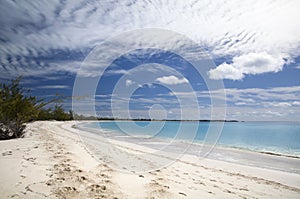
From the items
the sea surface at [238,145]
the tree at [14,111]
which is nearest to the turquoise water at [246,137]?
the sea surface at [238,145]

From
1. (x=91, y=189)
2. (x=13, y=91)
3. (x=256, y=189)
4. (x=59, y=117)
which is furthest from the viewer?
(x=59, y=117)

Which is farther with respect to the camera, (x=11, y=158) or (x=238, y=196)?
(x=11, y=158)

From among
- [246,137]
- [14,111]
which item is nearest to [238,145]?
[246,137]

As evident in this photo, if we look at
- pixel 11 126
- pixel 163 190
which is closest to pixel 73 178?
pixel 163 190

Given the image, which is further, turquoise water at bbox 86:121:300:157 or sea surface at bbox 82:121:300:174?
turquoise water at bbox 86:121:300:157

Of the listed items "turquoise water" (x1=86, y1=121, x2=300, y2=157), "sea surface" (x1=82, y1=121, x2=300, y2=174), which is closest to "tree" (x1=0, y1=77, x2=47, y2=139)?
"sea surface" (x1=82, y1=121, x2=300, y2=174)

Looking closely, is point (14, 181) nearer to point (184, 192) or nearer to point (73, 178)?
point (73, 178)

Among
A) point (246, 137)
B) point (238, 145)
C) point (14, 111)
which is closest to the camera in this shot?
point (14, 111)

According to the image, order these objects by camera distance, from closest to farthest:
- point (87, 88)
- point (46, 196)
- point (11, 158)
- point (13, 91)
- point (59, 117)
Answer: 1. point (46, 196)
2. point (11, 158)
3. point (87, 88)
4. point (13, 91)
5. point (59, 117)

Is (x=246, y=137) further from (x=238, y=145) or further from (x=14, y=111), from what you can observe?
(x=14, y=111)

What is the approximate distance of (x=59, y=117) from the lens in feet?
264

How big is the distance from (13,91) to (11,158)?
30.2ft

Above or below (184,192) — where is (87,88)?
above

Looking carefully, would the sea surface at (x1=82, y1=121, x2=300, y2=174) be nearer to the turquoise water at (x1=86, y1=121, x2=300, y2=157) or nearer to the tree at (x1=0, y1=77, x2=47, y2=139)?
the turquoise water at (x1=86, y1=121, x2=300, y2=157)
